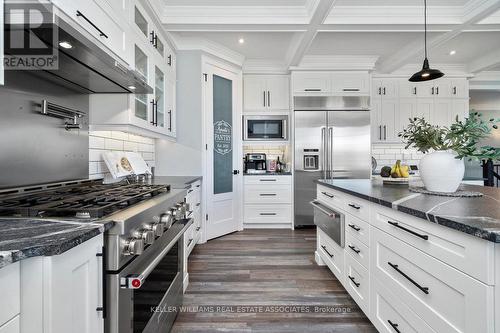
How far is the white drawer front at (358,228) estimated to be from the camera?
1.64m

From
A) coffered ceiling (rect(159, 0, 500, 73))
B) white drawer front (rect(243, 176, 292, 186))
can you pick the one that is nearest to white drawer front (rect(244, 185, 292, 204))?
white drawer front (rect(243, 176, 292, 186))

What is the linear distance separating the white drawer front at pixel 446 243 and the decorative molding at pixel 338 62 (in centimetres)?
329

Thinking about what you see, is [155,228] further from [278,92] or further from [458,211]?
[278,92]

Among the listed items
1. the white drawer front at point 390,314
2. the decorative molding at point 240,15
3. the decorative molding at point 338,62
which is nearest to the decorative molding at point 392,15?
the decorative molding at point 240,15

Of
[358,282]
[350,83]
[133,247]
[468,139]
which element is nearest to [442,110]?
[350,83]

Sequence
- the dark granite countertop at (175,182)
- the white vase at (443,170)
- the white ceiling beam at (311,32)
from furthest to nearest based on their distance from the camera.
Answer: the white ceiling beam at (311,32) < the dark granite countertop at (175,182) < the white vase at (443,170)

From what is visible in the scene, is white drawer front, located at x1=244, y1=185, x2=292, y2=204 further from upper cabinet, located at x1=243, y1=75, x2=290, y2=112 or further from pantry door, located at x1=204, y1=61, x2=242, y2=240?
upper cabinet, located at x1=243, y1=75, x2=290, y2=112

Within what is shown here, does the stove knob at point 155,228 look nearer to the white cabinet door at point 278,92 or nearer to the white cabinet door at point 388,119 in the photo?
the white cabinet door at point 278,92

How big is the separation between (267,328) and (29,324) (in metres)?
1.41

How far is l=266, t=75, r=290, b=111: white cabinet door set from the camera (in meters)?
4.36

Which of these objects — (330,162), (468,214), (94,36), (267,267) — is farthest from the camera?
(330,162)

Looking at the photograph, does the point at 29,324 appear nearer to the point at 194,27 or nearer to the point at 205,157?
the point at 205,157

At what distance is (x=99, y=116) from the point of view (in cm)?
193

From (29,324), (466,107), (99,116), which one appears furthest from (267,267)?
(466,107)
